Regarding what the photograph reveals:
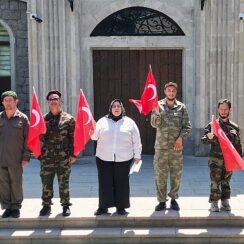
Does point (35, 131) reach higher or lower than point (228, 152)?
higher

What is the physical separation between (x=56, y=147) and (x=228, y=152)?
222 cm

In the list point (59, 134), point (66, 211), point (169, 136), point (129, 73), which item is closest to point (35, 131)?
point (59, 134)

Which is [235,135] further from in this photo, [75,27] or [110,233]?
[75,27]

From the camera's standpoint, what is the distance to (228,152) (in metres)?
6.16

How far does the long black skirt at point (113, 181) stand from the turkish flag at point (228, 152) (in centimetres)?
121

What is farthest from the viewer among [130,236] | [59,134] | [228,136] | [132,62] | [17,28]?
[17,28]

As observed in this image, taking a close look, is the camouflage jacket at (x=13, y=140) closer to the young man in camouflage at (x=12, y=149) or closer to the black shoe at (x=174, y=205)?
the young man in camouflage at (x=12, y=149)

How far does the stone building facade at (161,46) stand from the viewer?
10180 millimetres

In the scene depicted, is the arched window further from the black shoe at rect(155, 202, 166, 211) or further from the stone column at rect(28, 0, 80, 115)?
the black shoe at rect(155, 202, 166, 211)

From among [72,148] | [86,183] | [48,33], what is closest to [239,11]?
[48,33]

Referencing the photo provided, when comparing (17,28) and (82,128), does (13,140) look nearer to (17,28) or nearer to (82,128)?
(82,128)

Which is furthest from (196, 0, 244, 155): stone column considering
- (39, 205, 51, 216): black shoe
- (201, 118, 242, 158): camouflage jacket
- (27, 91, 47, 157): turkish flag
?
(27, 91, 47, 157): turkish flag

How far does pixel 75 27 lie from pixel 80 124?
15.0 feet

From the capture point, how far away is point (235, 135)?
6.38 m
